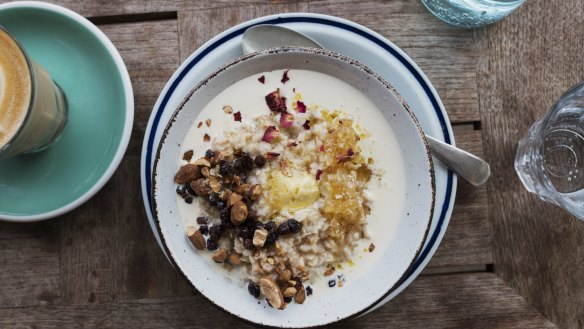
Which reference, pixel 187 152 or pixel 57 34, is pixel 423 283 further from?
pixel 57 34

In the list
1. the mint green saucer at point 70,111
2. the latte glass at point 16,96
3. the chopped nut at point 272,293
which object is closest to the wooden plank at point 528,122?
the chopped nut at point 272,293

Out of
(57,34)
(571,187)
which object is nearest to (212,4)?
(57,34)

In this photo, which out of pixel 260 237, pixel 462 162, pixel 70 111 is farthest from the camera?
pixel 70 111

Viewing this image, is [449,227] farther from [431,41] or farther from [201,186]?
[201,186]

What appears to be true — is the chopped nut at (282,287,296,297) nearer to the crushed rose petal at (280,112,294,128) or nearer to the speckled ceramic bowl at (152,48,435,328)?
the speckled ceramic bowl at (152,48,435,328)

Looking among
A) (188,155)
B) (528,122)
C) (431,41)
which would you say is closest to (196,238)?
(188,155)

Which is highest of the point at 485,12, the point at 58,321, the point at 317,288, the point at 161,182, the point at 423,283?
the point at 485,12
